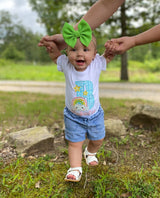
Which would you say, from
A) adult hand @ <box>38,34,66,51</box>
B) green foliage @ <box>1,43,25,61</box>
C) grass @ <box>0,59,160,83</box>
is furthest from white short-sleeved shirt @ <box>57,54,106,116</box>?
green foliage @ <box>1,43,25,61</box>

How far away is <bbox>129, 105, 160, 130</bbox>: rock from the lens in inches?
115

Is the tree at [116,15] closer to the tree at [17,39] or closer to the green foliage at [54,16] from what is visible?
the green foliage at [54,16]

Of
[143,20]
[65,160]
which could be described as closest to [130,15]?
[143,20]

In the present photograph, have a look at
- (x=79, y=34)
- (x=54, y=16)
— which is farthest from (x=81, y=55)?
(x=54, y=16)

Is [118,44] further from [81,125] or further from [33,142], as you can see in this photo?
[33,142]

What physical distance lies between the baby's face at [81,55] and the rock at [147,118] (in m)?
1.68

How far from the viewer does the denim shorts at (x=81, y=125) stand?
1.74 meters

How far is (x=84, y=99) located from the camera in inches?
66.0

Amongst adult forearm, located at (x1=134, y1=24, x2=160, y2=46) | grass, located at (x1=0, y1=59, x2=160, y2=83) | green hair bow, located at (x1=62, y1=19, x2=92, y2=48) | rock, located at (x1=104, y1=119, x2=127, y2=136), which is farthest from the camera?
grass, located at (x1=0, y1=59, x2=160, y2=83)

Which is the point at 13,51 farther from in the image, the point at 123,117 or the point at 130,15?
the point at 123,117

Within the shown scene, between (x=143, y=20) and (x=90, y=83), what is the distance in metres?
7.76

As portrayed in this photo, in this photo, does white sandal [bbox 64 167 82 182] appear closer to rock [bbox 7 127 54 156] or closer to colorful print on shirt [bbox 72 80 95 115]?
colorful print on shirt [bbox 72 80 95 115]

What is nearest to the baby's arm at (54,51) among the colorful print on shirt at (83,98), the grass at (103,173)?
the colorful print on shirt at (83,98)

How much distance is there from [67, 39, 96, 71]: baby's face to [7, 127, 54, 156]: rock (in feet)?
3.74
